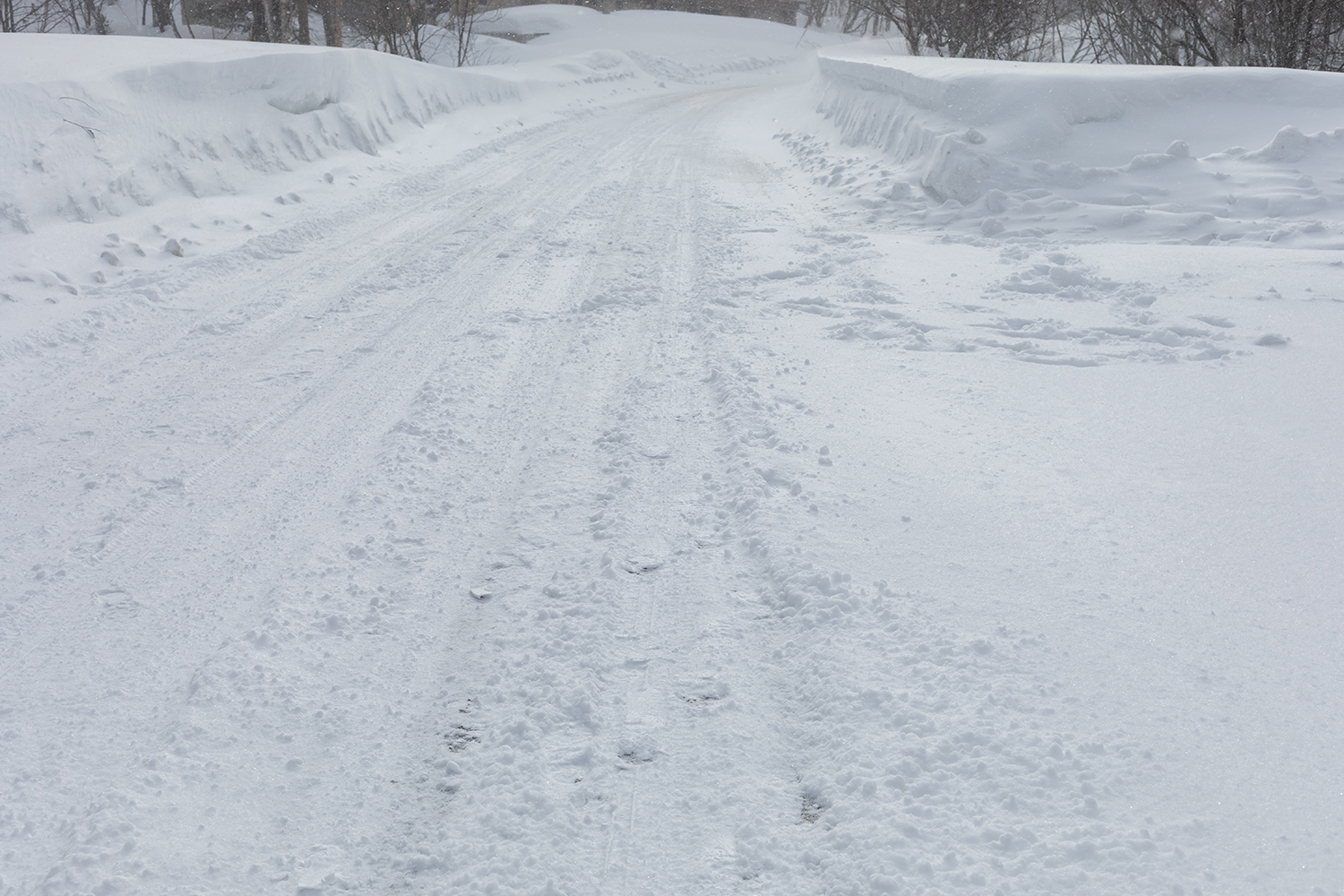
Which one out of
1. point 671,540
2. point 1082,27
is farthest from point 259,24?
point 671,540

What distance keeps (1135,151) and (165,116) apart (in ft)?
29.3

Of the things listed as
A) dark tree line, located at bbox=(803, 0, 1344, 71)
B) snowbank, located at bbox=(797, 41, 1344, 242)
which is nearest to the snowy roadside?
snowbank, located at bbox=(797, 41, 1344, 242)

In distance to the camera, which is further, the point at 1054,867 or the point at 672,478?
the point at 672,478

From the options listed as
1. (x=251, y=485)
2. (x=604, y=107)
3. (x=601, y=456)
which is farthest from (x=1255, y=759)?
(x=604, y=107)

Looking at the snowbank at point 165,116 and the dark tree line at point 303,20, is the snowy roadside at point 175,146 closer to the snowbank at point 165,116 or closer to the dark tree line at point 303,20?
the snowbank at point 165,116

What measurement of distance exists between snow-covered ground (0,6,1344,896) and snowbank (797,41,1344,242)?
0.06 meters

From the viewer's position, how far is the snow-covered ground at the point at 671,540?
204cm

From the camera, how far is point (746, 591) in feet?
9.53

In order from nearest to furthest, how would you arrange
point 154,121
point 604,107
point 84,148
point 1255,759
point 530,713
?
point 1255,759 < point 530,713 < point 84,148 < point 154,121 < point 604,107

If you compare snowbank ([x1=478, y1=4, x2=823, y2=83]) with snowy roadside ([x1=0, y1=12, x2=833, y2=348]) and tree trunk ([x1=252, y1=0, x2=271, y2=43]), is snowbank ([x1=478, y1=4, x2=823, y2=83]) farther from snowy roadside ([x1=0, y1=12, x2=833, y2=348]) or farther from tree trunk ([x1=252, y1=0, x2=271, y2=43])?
snowy roadside ([x1=0, y1=12, x2=833, y2=348])

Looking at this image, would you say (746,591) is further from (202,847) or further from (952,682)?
(202,847)

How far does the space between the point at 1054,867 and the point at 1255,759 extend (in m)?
0.66

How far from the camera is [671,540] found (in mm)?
3174

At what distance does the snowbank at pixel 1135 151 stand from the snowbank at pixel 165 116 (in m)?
6.15
